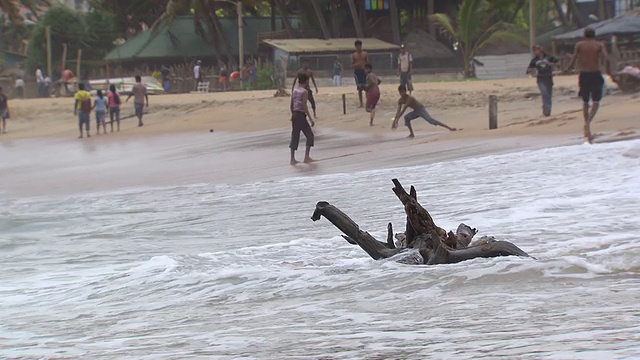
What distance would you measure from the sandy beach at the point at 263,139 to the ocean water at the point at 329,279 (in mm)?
3038

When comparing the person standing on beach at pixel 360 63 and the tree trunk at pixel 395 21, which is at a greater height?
the tree trunk at pixel 395 21

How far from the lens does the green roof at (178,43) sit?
148 ft

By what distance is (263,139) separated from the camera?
824 inches

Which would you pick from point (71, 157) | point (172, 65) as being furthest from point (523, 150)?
point (172, 65)

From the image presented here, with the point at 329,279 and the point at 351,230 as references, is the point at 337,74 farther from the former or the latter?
the point at 329,279

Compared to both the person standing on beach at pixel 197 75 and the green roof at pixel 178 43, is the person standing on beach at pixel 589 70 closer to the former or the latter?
the person standing on beach at pixel 197 75

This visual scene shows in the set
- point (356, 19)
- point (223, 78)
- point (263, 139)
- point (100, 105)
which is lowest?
point (263, 139)

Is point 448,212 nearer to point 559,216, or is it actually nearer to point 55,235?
point 559,216

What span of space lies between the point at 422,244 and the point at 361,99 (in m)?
17.5

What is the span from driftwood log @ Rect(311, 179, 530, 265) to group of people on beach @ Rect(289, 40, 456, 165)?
8233 millimetres

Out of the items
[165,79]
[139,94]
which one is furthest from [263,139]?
[165,79]

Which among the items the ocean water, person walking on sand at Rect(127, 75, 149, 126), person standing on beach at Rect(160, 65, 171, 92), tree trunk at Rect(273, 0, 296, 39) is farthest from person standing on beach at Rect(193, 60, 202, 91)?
the ocean water

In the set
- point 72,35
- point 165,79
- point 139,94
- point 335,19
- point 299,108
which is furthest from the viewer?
point 72,35

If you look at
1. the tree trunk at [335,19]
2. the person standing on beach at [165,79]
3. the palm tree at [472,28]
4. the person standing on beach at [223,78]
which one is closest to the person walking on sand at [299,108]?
the palm tree at [472,28]
